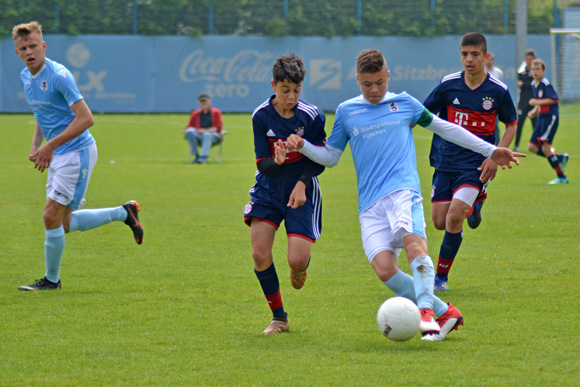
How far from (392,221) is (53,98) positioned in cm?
332

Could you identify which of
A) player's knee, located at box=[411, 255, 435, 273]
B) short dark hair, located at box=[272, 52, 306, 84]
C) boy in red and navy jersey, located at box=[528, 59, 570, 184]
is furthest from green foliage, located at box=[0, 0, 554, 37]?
player's knee, located at box=[411, 255, 435, 273]

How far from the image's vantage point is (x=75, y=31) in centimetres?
3744

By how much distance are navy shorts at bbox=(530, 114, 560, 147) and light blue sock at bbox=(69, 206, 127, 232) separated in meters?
8.97

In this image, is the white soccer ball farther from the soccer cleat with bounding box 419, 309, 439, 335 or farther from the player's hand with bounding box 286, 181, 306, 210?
the player's hand with bounding box 286, 181, 306, 210

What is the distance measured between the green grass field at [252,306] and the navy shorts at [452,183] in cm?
74

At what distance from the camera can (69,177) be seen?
7.17 m

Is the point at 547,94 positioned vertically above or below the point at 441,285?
above

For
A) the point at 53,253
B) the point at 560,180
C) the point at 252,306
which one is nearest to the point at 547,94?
the point at 560,180

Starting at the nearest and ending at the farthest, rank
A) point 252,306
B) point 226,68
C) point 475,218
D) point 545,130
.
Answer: point 252,306
point 475,218
point 545,130
point 226,68

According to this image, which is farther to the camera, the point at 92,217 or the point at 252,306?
the point at 92,217

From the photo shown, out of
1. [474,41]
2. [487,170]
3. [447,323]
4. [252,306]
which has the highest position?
[474,41]

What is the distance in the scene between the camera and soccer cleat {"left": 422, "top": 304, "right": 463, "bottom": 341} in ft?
17.0

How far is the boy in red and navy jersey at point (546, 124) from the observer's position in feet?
48.4

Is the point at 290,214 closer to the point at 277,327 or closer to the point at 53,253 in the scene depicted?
the point at 277,327
